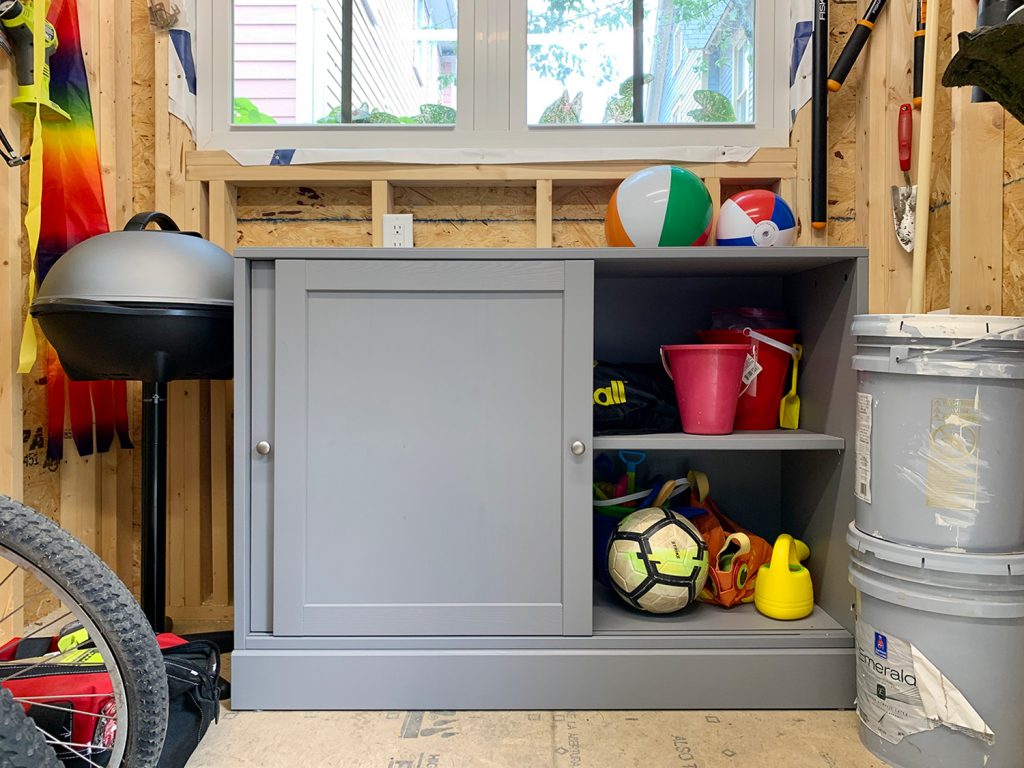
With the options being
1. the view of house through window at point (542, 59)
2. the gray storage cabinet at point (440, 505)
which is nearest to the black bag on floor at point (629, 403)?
the gray storage cabinet at point (440, 505)

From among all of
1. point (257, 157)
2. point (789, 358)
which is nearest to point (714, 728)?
point (789, 358)

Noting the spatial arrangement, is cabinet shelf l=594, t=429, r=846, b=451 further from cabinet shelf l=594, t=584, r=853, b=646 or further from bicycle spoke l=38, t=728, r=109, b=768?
bicycle spoke l=38, t=728, r=109, b=768

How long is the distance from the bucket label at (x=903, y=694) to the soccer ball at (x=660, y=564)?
0.33m

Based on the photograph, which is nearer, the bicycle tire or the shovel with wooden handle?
the bicycle tire

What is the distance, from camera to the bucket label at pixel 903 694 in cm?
110

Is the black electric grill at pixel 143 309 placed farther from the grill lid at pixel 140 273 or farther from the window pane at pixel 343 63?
the window pane at pixel 343 63

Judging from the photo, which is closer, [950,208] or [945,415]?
[945,415]

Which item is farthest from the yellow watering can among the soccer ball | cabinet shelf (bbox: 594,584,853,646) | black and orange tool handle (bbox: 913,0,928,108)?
black and orange tool handle (bbox: 913,0,928,108)

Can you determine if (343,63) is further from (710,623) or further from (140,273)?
(710,623)

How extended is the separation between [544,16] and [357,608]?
5.46ft

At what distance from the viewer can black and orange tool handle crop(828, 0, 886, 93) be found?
67.3 inches

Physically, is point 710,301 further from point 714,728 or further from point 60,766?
point 60,766

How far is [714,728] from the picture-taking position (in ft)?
4.26

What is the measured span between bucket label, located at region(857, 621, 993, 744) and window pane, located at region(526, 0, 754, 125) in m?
1.43
